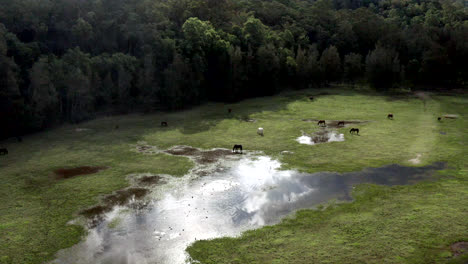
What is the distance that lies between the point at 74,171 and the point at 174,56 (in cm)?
4016

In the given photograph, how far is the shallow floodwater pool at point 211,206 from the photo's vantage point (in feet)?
79.9

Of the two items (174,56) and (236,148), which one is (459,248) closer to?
(236,148)

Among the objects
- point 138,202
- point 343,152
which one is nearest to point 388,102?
point 343,152

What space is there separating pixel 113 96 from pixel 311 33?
68828mm

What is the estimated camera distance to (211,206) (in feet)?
100

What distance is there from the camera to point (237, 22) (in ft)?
333

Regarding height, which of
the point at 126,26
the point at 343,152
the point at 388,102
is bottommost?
the point at 343,152

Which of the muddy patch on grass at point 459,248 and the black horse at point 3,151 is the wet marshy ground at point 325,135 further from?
the black horse at point 3,151

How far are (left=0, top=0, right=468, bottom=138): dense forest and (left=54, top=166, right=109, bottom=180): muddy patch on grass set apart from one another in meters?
20.8

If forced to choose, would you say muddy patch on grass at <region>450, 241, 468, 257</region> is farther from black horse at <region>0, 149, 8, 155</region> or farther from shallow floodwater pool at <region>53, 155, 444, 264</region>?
black horse at <region>0, 149, 8, 155</region>

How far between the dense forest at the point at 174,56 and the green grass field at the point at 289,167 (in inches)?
227

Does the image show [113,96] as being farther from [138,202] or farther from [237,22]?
[237,22]

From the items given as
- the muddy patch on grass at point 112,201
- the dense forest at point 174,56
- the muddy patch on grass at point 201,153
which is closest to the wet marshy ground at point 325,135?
the muddy patch on grass at point 201,153

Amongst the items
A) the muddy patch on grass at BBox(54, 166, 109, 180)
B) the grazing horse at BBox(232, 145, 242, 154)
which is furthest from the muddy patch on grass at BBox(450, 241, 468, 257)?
the muddy patch on grass at BBox(54, 166, 109, 180)
